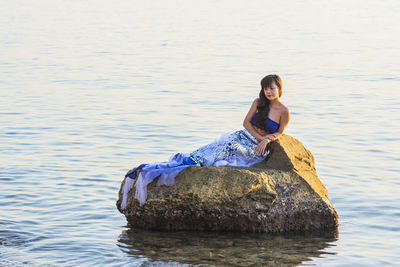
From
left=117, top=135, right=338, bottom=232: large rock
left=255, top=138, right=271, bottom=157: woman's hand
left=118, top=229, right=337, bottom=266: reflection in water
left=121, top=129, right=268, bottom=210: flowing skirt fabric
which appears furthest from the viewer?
left=255, top=138, right=271, bottom=157: woman's hand

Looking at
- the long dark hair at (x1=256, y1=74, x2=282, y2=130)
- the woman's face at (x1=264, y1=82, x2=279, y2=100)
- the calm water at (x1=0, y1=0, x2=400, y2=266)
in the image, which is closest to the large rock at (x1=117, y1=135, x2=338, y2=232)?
the calm water at (x1=0, y1=0, x2=400, y2=266)

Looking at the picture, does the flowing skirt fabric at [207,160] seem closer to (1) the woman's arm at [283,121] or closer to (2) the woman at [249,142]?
(2) the woman at [249,142]

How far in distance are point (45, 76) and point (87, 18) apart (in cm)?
2378

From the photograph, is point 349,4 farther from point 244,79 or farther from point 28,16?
point 244,79

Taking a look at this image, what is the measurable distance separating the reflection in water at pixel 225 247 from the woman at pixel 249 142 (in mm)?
729

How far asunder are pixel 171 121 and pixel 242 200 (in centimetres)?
915

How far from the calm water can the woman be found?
3.22 ft

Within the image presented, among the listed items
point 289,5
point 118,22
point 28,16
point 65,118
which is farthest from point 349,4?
point 65,118

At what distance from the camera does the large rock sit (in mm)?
9836

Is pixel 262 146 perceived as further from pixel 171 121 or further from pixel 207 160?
pixel 171 121

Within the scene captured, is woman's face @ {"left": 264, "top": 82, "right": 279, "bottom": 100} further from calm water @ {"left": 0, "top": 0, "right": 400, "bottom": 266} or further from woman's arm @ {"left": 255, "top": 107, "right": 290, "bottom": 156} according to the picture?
calm water @ {"left": 0, "top": 0, "right": 400, "bottom": 266}

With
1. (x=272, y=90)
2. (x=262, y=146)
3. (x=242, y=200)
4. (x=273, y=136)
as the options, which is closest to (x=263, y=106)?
(x=272, y=90)

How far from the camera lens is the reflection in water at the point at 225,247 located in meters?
9.34

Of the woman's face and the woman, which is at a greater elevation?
the woman's face
